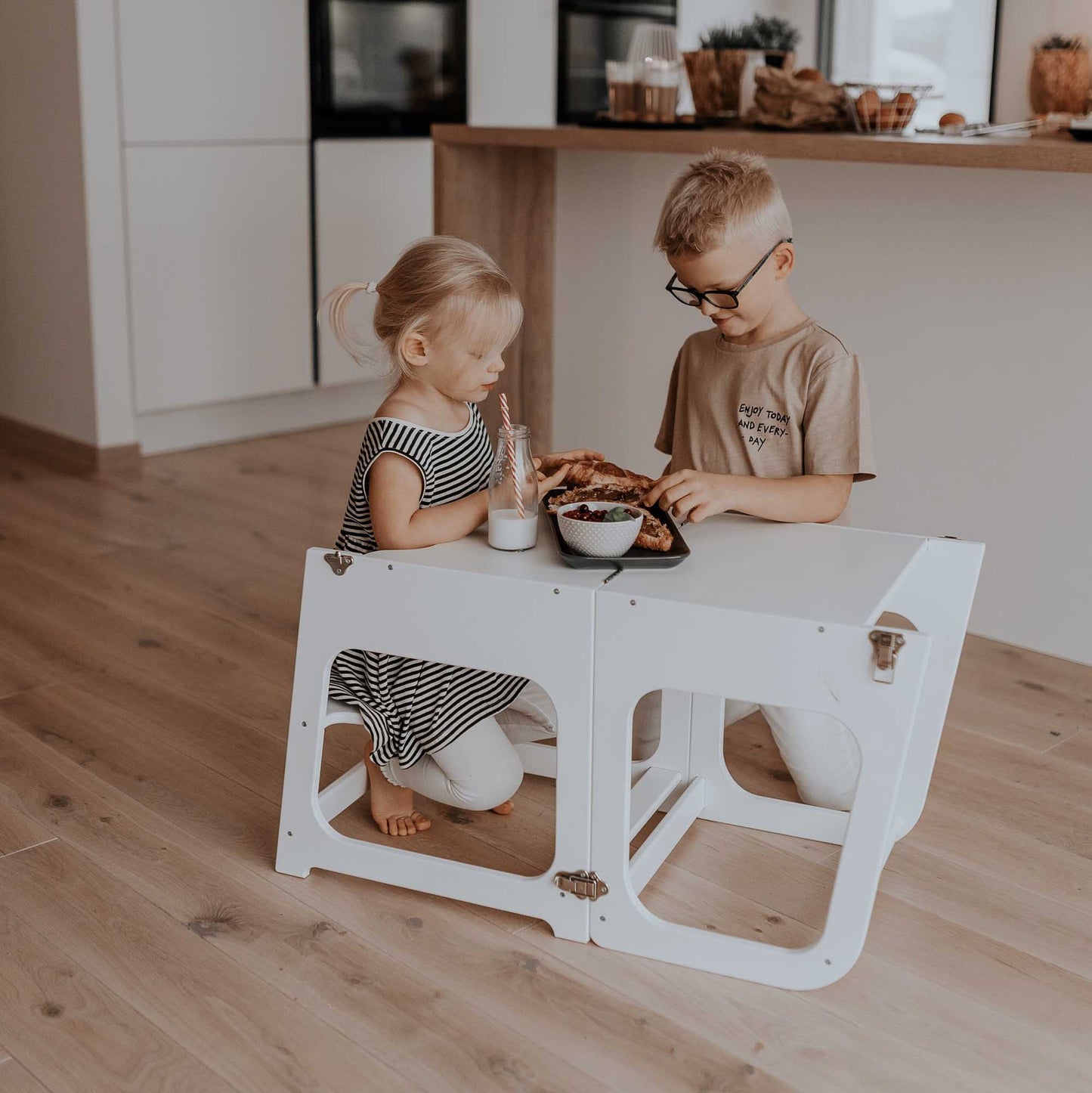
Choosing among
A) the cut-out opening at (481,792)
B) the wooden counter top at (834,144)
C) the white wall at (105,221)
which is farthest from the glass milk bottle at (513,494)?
the white wall at (105,221)

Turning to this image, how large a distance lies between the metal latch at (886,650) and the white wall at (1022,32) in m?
3.34

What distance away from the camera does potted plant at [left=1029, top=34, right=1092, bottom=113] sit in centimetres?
256

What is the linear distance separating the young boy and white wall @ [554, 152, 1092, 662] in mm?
510

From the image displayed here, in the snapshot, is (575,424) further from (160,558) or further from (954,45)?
(954,45)

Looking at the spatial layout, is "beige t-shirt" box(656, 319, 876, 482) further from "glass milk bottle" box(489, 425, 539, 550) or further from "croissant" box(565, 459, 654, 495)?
"glass milk bottle" box(489, 425, 539, 550)

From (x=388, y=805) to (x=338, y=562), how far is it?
41 centimetres

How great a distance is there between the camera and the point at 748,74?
8.75 feet

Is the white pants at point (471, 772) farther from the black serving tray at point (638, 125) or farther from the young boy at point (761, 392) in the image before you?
the black serving tray at point (638, 125)

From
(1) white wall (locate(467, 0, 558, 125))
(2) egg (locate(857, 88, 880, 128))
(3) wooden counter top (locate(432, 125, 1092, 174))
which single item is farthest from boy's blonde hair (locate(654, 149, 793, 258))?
(1) white wall (locate(467, 0, 558, 125))

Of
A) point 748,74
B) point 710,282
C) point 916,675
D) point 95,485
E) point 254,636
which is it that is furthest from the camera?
point 95,485

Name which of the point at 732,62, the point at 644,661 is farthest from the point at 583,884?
the point at 732,62

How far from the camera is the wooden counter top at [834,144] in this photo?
2013 millimetres

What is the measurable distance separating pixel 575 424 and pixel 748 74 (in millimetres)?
857

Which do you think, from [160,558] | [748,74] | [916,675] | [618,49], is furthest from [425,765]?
[618,49]
